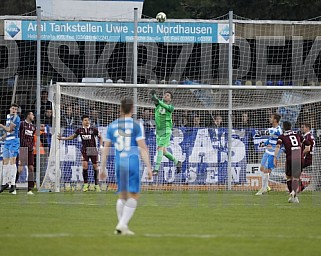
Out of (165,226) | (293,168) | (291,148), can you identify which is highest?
(291,148)

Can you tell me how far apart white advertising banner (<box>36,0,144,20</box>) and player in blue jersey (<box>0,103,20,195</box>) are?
5.56m

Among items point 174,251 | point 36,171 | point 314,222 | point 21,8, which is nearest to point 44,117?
point 36,171

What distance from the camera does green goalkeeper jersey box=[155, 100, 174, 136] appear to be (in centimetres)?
2438

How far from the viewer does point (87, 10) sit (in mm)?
28844

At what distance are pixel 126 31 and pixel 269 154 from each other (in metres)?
5.77

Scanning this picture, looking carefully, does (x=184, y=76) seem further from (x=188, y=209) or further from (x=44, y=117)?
(x=188, y=209)

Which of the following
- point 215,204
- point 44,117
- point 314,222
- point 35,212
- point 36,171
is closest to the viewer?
point 314,222

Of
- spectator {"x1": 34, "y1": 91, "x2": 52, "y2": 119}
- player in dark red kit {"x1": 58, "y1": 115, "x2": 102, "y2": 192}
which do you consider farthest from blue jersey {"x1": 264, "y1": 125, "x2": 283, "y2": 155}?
spectator {"x1": 34, "y1": 91, "x2": 52, "y2": 119}

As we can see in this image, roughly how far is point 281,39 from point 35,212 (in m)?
13.0

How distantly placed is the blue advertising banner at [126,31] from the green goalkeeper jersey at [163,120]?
2.85 m

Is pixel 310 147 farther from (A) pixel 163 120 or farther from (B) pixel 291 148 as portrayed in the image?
(A) pixel 163 120

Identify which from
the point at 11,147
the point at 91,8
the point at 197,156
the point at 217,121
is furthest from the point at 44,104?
the point at 217,121

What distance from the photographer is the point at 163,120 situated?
24531 mm

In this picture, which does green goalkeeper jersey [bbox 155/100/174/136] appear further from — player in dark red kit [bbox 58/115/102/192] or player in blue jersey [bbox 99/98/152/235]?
player in blue jersey [bbox 99/98/152/235]
